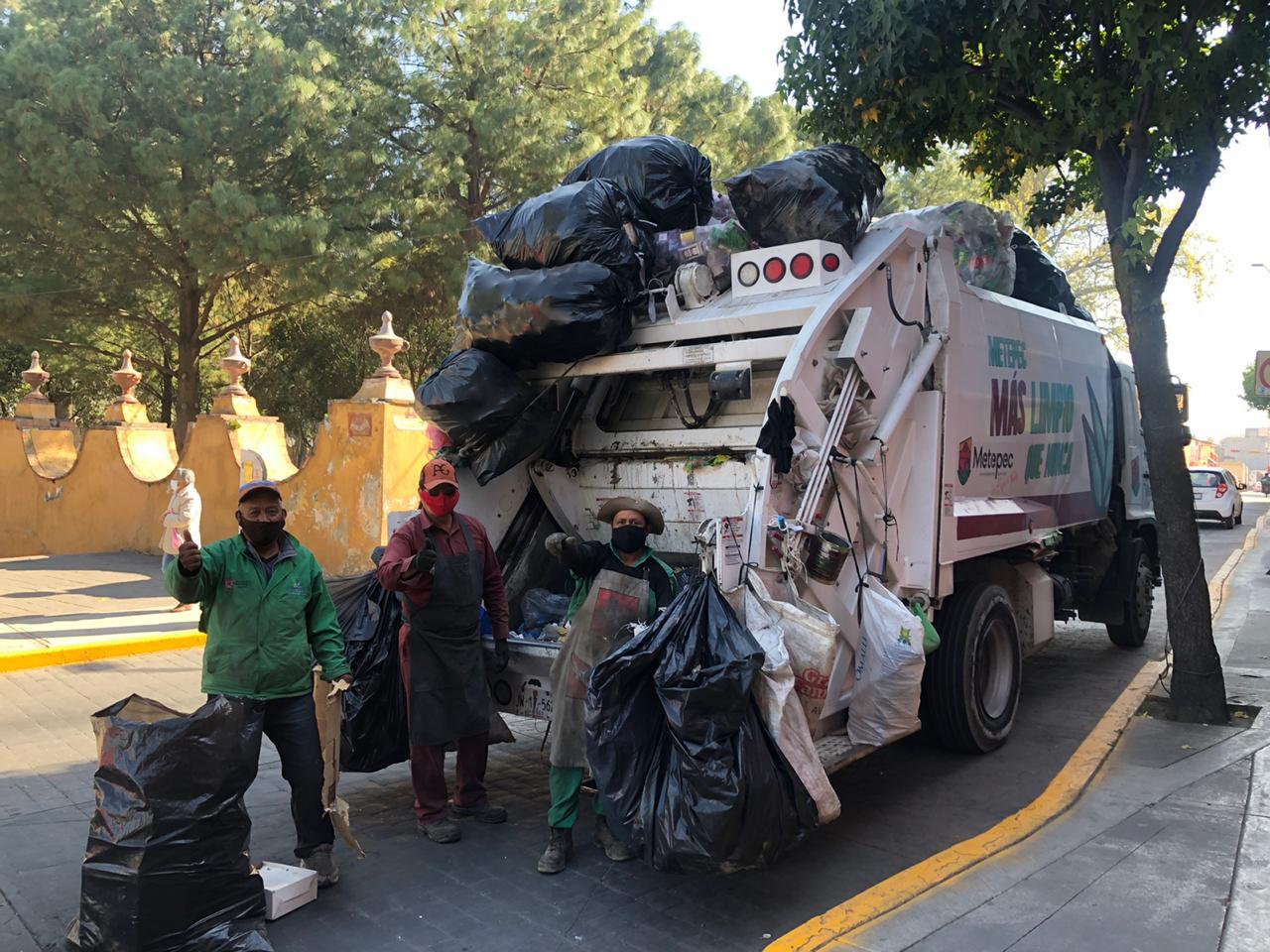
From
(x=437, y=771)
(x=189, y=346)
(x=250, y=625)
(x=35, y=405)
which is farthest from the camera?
(x=189, y=346)

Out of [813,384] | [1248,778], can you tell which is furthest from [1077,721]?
[813,384]

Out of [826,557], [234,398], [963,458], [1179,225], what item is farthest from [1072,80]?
[234,398]

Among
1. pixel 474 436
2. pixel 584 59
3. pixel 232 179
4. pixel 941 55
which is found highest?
pixel 584 59

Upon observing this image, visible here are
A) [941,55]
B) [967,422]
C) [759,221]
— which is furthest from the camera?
[941,55]

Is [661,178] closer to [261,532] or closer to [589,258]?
[589,258]

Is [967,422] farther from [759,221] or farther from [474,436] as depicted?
[474,436]

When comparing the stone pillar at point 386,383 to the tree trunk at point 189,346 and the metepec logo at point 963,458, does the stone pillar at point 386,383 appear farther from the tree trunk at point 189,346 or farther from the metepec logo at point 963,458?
the tree trunk at point 189,346

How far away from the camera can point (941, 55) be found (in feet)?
18.9

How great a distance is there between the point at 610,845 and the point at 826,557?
4.68ft

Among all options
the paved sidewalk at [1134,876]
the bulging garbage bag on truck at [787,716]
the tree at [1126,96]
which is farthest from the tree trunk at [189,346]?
the paved sidewalk at [1134,876]

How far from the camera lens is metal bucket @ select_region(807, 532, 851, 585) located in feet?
12.8

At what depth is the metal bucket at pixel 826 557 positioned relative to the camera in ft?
12.8

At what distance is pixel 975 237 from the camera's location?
543 cm

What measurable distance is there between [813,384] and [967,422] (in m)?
1.28
